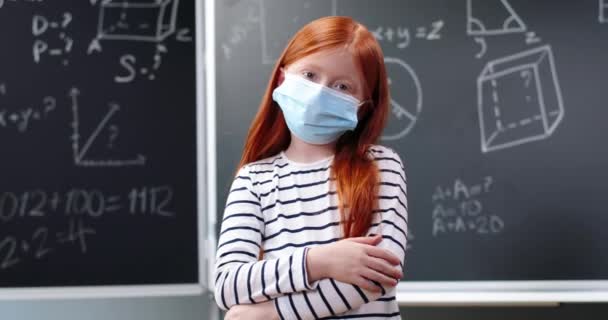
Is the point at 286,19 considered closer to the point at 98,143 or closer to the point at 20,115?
the point at 98,143

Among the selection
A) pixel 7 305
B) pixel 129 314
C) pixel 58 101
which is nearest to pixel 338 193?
pixel 58 101

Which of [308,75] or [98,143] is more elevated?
[308,75]

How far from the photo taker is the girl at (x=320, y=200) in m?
1.03

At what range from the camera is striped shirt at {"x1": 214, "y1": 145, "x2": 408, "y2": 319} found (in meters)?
1.04

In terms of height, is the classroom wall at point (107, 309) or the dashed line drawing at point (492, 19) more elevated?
the dashed line drawing at point (492, 19)

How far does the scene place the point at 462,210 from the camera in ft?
6.94

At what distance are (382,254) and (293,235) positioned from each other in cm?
16

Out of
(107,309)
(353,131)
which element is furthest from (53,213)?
(353,131)

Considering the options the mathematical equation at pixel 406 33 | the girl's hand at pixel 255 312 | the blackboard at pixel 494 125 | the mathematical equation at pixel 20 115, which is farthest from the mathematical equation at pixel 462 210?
the mathematical equation at pixel 20 115

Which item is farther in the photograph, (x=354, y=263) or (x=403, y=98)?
(x=403, y=98)

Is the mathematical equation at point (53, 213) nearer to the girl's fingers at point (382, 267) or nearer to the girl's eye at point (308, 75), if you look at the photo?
the girl's eye at point (308, 75)

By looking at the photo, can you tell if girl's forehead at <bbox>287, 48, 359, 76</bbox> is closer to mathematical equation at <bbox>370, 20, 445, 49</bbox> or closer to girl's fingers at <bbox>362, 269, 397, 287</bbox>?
girl's fingers at <bbox>362, 269, 397, 287</bbox>

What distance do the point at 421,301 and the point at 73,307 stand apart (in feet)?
4.41

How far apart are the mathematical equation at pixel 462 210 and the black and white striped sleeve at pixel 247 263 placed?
3.54 feet
